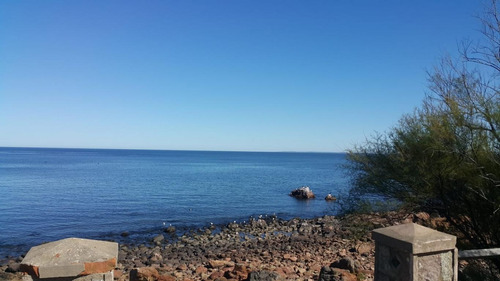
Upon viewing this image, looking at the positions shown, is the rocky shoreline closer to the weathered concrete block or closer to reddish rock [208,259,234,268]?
reddish rock [208,259,234,268]

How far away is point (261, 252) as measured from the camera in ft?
56.0

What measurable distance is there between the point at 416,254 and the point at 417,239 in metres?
0.14

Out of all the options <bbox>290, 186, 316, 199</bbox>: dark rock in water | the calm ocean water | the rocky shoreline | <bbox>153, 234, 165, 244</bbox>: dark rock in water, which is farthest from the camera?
<bbox>290, 186, 316, 199</bbox>: dark rock in water

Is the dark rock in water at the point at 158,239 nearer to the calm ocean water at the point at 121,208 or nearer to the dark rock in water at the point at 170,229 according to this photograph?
the calm ocean water at the point at 121,208

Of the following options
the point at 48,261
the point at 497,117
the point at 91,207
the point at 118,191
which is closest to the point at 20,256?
the point at 91,207

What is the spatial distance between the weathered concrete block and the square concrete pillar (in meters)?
A: 2.62

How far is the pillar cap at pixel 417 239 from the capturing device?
347 cm

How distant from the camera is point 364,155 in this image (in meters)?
13.1

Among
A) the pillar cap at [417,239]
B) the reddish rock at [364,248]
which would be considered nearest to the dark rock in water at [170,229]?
the reddish rock at [364,248]

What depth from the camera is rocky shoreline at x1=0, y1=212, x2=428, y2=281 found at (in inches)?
417

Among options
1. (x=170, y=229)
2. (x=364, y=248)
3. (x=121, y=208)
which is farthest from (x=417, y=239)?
(x=121, y=208)

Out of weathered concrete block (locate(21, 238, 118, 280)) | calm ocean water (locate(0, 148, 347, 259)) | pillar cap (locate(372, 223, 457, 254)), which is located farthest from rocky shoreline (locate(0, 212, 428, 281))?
weathered concrete block (locate(21, 238, 118, 280))

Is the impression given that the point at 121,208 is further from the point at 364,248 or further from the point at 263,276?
the point at 263,276

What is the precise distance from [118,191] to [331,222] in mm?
26474
